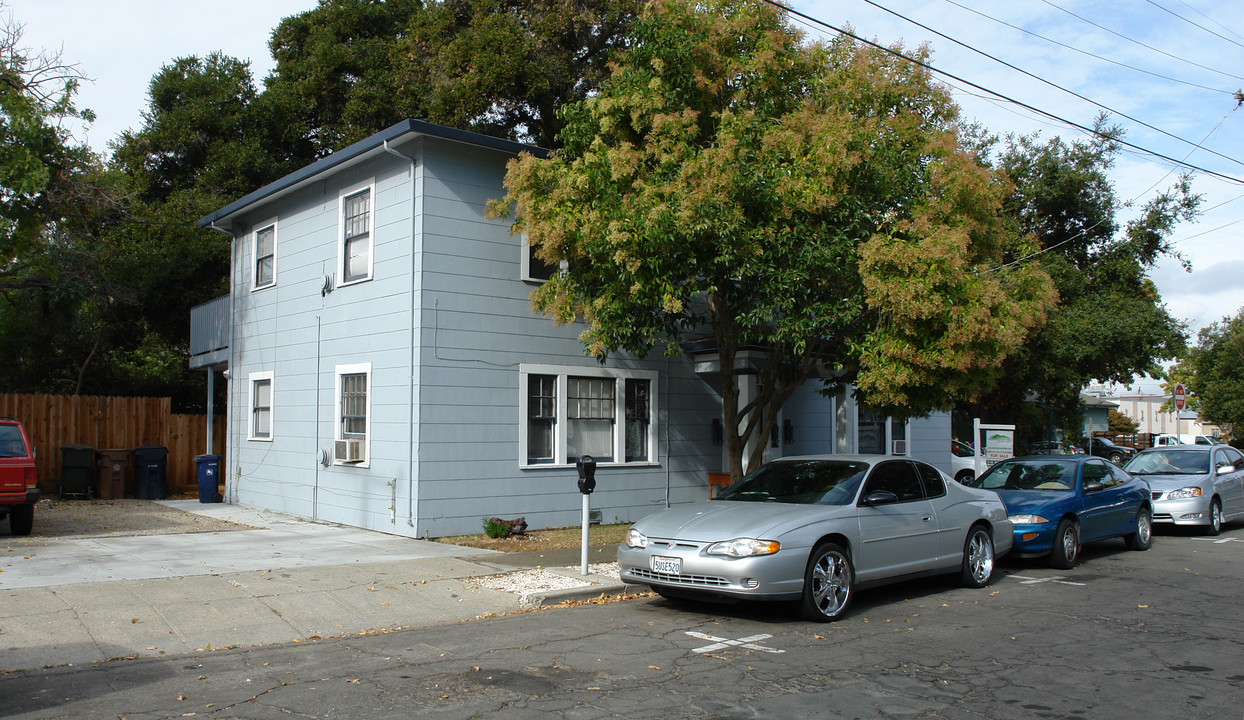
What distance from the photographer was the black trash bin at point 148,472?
1928 centimetres

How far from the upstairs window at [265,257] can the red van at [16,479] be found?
5478 mm

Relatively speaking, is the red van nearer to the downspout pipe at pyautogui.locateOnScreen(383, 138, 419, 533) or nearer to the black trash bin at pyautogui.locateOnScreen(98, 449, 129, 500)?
the downspout pipe at pyautogui.locateOnScreen(383, 138, 419, 533)

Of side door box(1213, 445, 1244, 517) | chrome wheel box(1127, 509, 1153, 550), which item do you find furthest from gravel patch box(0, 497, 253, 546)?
side door box(1213, 445, 1244, 517)

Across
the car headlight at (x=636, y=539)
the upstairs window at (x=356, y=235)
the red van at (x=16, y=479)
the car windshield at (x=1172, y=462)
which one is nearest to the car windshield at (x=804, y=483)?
the car headlight at (x=636, y=539)

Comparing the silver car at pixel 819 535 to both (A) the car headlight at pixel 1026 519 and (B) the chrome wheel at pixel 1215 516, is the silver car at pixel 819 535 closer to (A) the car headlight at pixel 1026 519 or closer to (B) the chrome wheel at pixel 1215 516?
(A) the car headlight at pixel 1026 519

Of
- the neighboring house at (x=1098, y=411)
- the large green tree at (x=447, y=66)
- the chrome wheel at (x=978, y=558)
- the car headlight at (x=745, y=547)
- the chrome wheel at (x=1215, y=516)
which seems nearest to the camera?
the car headlight at (x=745, y=547)

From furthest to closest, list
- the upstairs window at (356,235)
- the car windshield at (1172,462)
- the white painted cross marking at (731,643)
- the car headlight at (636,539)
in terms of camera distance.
A: the car windshield at (1172,462)
the upstairs window at (356,235)
the car headlight at (636,539)
the white painted cross marking at (731,643)

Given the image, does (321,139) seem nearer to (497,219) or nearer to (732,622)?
(497,219)

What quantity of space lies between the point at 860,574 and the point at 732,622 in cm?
132

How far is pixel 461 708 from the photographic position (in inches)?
215

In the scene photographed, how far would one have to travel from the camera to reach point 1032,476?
1230cm

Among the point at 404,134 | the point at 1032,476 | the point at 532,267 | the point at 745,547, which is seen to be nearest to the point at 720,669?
the point at 745,547

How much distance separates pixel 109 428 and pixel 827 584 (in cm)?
1830

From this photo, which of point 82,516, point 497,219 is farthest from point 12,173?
point 497,219
